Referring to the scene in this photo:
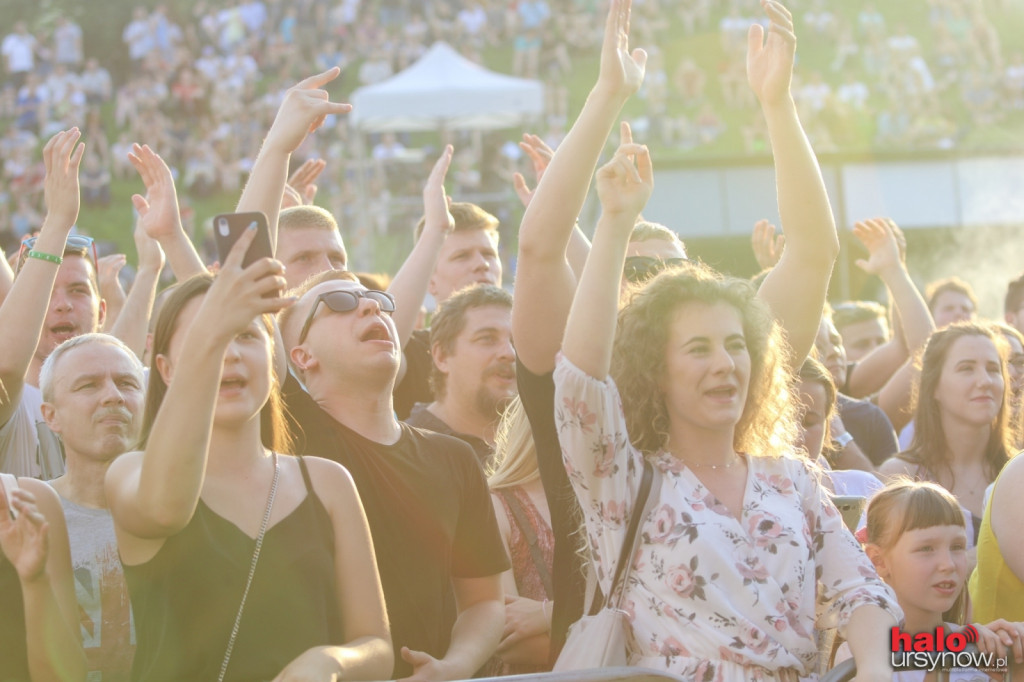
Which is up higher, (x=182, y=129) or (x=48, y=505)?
(x=182, y=129)

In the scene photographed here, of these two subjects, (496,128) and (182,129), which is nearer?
(496,128)

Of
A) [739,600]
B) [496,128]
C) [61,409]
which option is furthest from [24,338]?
[496,128]

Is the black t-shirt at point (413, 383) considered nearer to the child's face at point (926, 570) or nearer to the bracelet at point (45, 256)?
the bracelet at point (45, 256)

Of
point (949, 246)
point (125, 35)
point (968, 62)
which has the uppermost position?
point (125, 35)

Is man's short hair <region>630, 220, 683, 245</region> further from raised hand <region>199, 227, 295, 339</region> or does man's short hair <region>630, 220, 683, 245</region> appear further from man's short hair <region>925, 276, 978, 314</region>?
man's short hair <region>925, 276, 978, 314</region>

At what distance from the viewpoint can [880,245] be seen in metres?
5.76

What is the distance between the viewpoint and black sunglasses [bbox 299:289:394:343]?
3516 millimetres

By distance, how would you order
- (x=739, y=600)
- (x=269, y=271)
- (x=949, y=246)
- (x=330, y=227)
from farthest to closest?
(x=949, y=246) < (x=330, y=227) < (x=739, y=600) < (x=269, y=271)

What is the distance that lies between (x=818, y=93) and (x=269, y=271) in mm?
19841

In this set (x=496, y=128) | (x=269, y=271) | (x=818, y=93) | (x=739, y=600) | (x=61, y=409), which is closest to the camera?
(x=269, y=271)

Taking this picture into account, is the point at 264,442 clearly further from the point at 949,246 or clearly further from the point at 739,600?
the point at 949,246

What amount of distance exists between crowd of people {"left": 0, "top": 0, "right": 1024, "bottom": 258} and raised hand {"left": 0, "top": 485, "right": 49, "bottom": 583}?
1469 centimetres

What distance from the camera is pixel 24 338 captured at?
3.66 m

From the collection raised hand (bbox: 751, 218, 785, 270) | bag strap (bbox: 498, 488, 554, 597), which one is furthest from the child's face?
raised hand (bbox: 751, 218, 785, 270)
